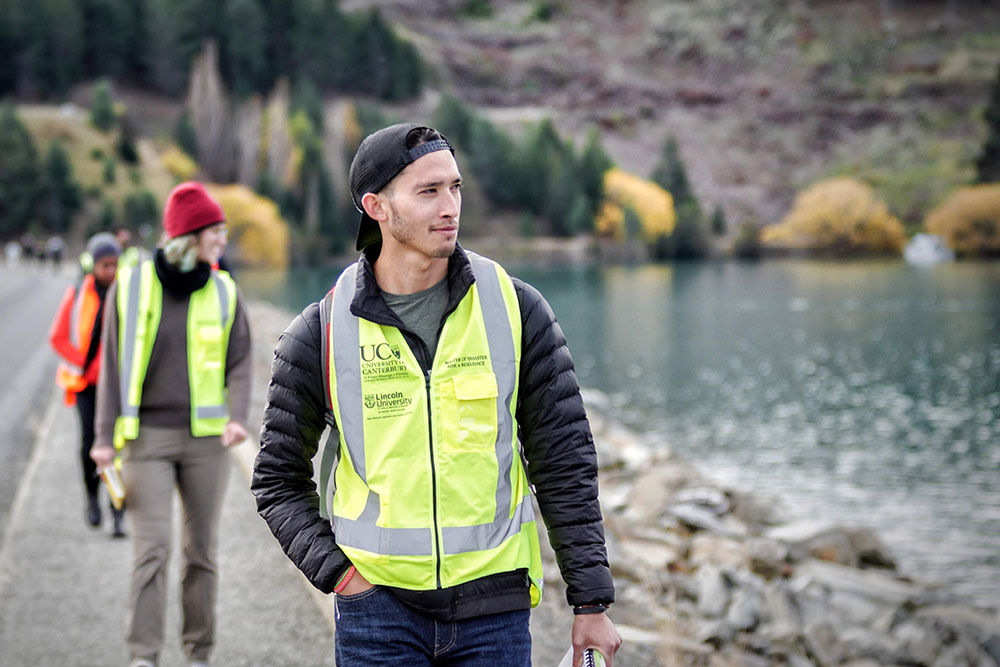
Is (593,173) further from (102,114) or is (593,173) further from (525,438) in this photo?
(525,438)

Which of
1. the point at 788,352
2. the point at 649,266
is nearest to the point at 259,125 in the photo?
the point at 649,266

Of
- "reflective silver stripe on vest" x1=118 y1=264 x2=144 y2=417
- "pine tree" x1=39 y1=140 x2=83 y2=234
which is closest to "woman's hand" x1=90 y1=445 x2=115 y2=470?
"reflective silver stripe on vest" x1=118 y1=264 x2=144 y2=417

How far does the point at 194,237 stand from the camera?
4.32 m

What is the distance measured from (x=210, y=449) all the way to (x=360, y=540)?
2.29 metres

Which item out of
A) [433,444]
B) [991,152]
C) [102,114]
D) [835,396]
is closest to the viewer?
[433,444]

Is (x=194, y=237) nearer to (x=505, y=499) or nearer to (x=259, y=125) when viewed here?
(x=505, y=499)

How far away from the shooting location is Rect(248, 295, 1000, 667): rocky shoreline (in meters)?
6.22

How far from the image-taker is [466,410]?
2.20 meters

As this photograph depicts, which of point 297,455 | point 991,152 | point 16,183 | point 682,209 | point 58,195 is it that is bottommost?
point 297,455

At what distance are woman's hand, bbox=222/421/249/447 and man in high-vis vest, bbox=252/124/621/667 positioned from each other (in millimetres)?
2008

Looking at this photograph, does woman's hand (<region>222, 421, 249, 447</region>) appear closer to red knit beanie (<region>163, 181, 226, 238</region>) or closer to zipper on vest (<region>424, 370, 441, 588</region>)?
red knit beanie (<region>163, 181, 226, 238</region>)

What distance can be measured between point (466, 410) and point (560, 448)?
24cm

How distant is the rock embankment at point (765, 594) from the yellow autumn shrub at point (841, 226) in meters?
111

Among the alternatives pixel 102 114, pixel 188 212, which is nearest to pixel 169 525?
pixel 188 212
